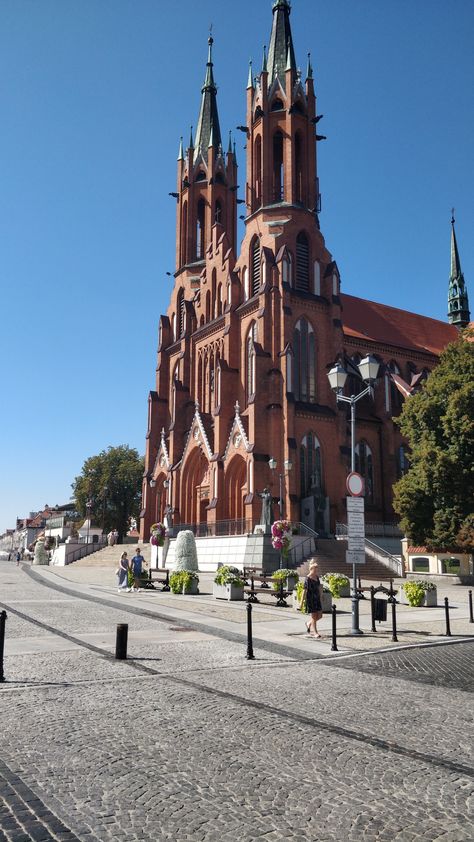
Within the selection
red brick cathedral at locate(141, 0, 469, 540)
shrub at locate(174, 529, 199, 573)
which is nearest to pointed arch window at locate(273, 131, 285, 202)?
red brick cathedral at locate(141, 0, 469, 540)

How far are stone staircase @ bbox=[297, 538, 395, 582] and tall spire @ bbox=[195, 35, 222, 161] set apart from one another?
146 feet

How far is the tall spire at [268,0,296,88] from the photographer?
5449 centimetres

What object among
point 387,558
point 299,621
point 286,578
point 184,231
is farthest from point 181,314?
point 299,621

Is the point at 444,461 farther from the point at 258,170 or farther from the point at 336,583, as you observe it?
the point at 258,170

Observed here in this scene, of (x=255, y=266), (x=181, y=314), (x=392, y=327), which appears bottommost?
(x=392, y=327)

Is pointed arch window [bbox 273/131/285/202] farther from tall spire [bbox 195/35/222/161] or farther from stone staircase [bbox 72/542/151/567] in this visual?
stone staircase [bbox 72/542/151/567]

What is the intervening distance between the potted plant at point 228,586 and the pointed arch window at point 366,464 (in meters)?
28.6

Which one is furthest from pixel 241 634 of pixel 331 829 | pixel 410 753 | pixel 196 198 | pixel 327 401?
pixel 196 198

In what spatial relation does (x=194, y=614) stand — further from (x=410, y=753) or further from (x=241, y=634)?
(x=410, y=753)

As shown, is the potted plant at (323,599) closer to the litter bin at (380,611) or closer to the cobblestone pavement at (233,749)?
the litter bin at (380,611)

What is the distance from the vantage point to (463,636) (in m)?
14.9

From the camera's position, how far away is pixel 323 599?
55.9ft

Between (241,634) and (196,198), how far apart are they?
5885 cm

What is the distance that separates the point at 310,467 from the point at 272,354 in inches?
318
